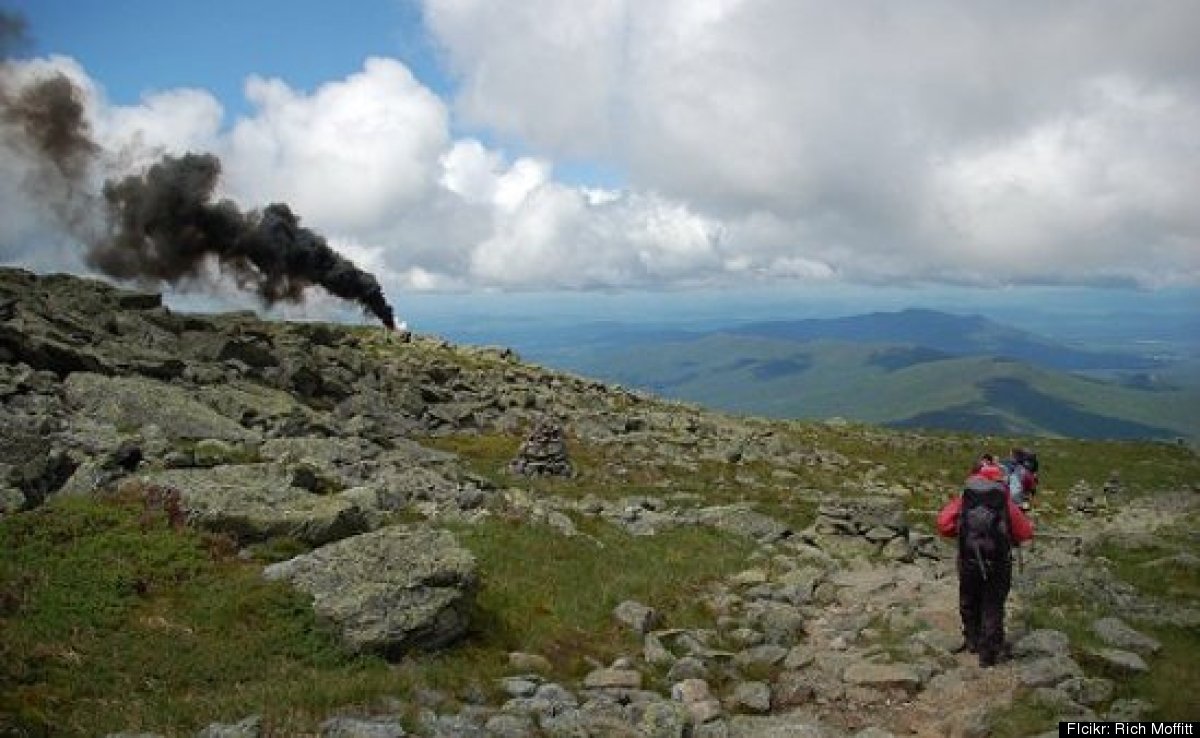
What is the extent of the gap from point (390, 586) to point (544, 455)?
27.6 metres

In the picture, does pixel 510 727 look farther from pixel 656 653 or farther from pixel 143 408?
pixel 143 408

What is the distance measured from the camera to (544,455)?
44094 mm

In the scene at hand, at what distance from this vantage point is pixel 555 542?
960 inches

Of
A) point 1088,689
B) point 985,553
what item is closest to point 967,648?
point 985,553

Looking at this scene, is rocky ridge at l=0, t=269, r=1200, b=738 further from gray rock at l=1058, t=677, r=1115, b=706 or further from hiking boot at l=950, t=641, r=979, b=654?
hiking boot at l=950, t=641, r=979, b=654

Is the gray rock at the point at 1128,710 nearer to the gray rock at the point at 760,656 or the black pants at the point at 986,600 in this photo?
the black pants at the point at 986,600

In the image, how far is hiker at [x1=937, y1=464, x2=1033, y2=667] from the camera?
16.4 meters

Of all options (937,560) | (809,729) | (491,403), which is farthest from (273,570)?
(491,403)

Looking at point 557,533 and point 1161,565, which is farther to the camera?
point 557,533

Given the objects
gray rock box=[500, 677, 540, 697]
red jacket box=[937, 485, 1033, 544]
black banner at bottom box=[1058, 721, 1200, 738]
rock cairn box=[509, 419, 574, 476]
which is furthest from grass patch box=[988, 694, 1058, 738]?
rock cairn box=[509, 419, 574, 476]

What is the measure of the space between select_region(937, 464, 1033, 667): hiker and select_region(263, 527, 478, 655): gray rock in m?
9.39

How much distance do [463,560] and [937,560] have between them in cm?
1626

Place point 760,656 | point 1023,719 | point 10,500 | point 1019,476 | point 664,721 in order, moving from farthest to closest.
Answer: point 1019,476 → point 10,500 → point 760,656 → point 664,721 → point 1023,719

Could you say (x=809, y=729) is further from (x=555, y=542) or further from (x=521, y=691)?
(x=555, y=542)
